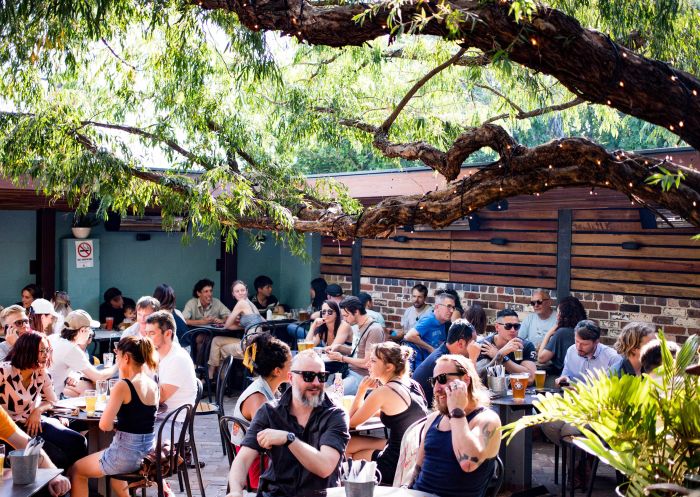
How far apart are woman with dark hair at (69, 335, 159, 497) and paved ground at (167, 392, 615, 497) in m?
1.23

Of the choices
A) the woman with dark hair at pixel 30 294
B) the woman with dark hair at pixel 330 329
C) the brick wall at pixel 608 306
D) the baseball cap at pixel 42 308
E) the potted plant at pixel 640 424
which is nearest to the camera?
the potted plant at pixel 640 424

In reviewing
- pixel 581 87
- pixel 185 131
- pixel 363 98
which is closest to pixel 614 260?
pixel 363 98

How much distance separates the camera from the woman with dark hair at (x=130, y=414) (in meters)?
5.18

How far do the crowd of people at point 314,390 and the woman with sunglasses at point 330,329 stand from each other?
17 millimetres

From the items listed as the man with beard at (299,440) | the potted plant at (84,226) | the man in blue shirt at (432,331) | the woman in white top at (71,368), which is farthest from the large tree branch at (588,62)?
the potted plant at (84,226)

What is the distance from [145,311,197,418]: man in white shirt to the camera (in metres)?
5.82

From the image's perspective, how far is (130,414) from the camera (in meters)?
5.23

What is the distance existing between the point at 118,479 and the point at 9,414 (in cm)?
83

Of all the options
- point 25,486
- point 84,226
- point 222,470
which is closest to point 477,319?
point 222,470

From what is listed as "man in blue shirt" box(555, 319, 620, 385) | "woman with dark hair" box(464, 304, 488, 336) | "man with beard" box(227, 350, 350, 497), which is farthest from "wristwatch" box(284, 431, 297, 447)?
"woman with dark hair" box(464, 304, 488, 336)

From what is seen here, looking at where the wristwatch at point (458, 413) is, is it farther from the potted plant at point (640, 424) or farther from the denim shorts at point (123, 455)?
the denim shorts at point (123, 455)

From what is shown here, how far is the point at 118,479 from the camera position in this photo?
17.6ft

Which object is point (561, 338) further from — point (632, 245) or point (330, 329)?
point (330, 329)

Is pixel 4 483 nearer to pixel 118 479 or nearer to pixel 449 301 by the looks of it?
pixel 118 479
